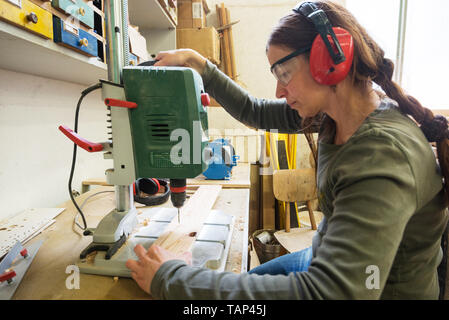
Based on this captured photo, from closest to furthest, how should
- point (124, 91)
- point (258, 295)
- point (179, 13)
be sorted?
1. point (258, 295)
2. point (124, 91)
3. point (179, 13)

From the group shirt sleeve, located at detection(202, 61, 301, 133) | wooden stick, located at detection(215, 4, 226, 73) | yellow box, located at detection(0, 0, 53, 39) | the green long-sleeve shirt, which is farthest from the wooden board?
wooden stick, located at detection(215, 4, 226, 73)

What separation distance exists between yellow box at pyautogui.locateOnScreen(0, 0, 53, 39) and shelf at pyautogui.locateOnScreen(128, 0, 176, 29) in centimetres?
90

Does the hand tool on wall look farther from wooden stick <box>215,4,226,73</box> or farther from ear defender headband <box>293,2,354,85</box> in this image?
wooden stick <box>215,4,226,73</box>

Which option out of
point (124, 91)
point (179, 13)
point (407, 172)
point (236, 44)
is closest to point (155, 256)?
point (124, 91)

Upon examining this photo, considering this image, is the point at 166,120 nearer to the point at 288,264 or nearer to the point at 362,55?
the point at 362,55

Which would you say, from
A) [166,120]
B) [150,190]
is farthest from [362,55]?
[150,190]

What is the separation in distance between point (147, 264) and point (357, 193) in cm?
45

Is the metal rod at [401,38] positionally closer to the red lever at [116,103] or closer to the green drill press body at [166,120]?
the green drill press body at [166,120]

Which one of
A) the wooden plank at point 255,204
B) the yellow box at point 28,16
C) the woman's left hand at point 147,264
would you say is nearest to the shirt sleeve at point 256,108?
the yellow box at point 28,16

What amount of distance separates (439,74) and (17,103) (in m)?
3.65

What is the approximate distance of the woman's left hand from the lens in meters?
0.53

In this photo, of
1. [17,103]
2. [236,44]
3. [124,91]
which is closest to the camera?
[124,91]
